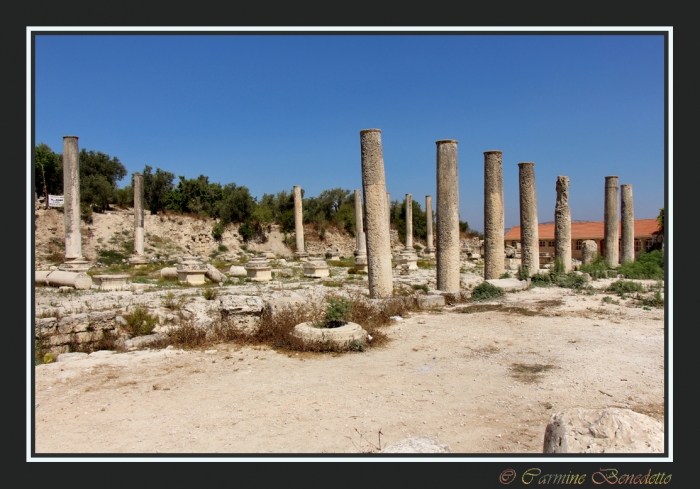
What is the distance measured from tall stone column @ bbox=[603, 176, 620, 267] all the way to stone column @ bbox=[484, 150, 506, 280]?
7.74 metres

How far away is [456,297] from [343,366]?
19.9 feet

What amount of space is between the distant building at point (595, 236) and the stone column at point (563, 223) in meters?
7.40

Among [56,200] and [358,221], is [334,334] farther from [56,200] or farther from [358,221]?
[56,200]

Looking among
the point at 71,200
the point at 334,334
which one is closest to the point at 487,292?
the point at 334,334

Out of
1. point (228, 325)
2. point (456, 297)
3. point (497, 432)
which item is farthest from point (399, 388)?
point (456, 297)

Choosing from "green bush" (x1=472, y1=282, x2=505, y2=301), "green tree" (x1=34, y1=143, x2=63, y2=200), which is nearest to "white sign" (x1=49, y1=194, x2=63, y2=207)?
"green tree" (x1=34, y1=143, x2=63, y2=200)

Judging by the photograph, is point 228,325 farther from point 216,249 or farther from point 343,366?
point 216,249

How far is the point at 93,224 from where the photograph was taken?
29.6 meters

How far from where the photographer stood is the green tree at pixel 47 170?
30.9m

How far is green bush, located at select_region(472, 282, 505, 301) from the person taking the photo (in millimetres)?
11695

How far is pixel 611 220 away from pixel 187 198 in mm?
29877

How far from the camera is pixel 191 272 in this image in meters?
17.0

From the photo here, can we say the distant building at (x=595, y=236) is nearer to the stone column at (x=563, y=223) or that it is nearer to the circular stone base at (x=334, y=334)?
the stone column at (x=563, y=223)

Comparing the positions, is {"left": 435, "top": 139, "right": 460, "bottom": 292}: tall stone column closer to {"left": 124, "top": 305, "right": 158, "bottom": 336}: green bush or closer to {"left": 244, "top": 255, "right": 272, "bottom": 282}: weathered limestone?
{"left": 124, "top": 305, "right": 158, "bottom": 336}: green bush
